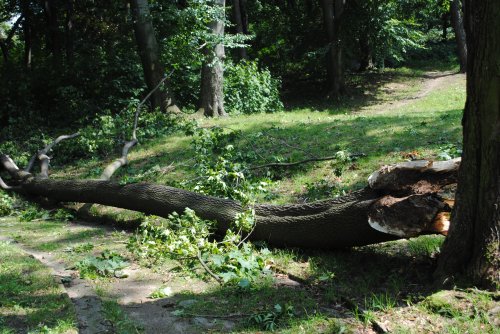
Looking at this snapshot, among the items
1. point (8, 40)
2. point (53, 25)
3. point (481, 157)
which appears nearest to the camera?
point (481, 157)

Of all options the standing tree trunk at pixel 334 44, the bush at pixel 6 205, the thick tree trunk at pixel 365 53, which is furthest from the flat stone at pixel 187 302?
the thick tree trunk at pixel 365 53

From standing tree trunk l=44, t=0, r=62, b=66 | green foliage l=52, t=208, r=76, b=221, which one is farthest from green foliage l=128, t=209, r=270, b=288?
standing tree trunk l=44, t=0, r=62, b=66

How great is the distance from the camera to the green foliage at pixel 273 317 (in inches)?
163

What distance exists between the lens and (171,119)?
14.0 m

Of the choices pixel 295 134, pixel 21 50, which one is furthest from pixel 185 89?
pixel 21 50

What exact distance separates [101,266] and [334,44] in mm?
17522

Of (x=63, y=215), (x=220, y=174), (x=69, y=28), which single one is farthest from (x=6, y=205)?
→ (x=69, y=28)

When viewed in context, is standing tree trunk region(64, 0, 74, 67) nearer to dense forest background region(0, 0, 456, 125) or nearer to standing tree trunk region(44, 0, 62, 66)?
dense forest background region(0, 0, 456, 125)

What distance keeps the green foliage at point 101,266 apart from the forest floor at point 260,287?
0.07ft

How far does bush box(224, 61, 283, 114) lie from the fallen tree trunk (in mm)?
9895

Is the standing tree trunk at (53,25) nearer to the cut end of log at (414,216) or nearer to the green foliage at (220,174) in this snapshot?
the green foliage at (220,174)

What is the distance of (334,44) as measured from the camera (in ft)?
70.0

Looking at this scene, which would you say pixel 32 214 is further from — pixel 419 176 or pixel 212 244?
pixel 419 176

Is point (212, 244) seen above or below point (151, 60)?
below
